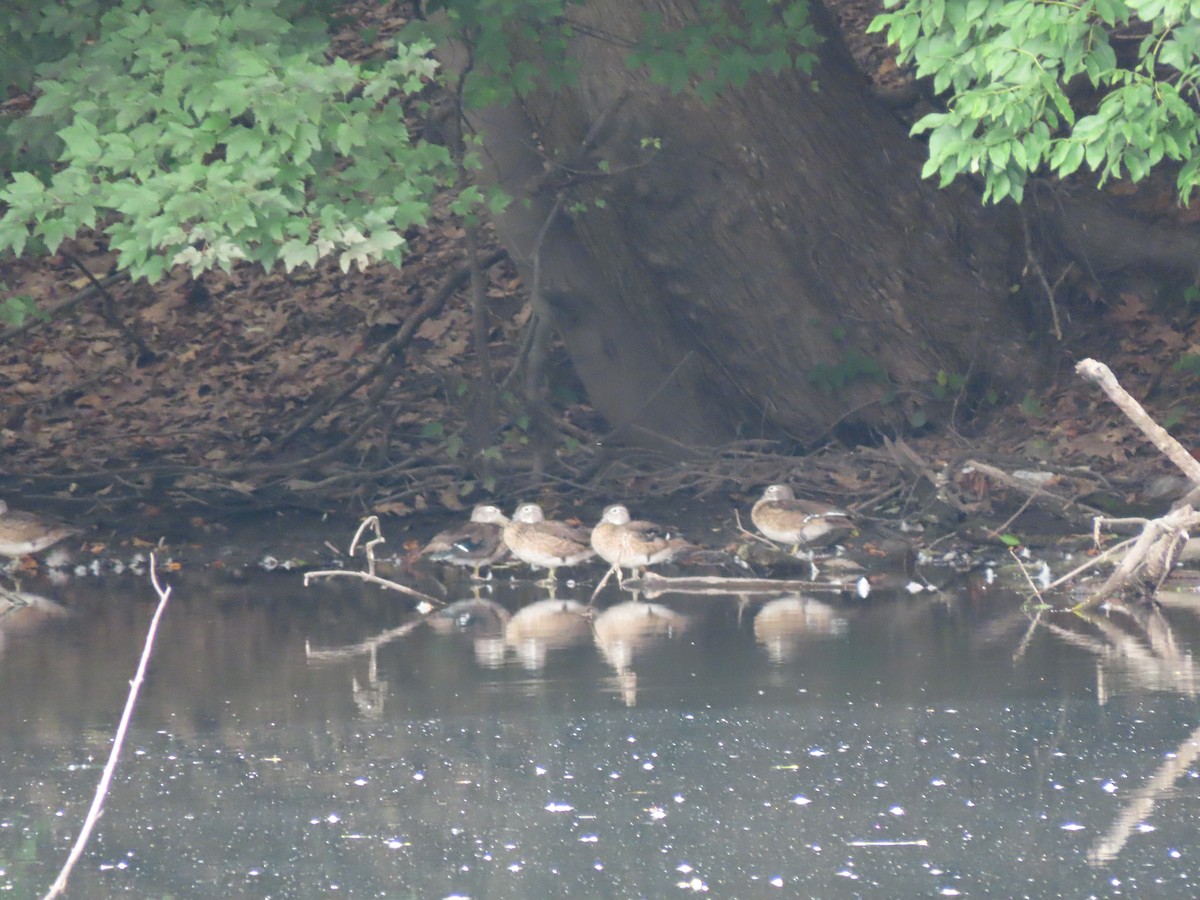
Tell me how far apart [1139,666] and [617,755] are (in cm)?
277

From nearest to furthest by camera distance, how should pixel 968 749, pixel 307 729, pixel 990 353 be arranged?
pixel 968 749, pixel 307 729, pixel 990 353

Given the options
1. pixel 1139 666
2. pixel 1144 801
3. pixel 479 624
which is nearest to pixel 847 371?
pixel 479 624

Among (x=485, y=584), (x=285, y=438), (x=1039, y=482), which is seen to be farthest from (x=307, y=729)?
(x=285, y=438)

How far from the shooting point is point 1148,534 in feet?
30.2

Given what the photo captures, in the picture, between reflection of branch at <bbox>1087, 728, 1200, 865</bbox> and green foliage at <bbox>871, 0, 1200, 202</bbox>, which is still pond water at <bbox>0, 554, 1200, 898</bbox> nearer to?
reflection of branch at <bbox>1087, 728, 1200, 865</bbox>

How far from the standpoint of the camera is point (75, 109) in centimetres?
855

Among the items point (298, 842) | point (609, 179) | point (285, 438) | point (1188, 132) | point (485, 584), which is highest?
point (609, 179)

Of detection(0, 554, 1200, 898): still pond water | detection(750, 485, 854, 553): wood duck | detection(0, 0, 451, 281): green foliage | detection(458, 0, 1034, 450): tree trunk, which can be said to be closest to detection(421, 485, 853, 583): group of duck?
detection(750, 485, 854, 553): wood duck

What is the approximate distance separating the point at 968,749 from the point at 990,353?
26.9ft

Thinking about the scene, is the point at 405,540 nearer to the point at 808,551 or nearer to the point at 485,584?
the point at 485,584

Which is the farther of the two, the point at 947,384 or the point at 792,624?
the point at 947,384

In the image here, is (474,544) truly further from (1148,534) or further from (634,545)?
(1148,534)

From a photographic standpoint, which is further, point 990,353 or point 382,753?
point 990,353

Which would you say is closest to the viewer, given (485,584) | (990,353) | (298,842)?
(298,842)
